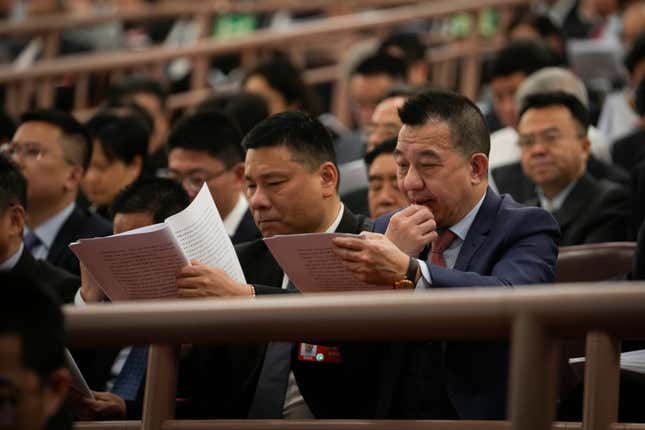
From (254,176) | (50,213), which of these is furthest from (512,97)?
(254,176)

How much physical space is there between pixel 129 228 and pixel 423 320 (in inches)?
85.1

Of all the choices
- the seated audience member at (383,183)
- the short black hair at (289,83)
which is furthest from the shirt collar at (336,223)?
the short black hair at (289,83)

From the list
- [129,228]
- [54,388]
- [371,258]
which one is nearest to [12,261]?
[129,228]

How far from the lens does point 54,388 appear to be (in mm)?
2207

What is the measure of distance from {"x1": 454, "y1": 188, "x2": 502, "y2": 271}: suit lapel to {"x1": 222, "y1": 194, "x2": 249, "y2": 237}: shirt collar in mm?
1450

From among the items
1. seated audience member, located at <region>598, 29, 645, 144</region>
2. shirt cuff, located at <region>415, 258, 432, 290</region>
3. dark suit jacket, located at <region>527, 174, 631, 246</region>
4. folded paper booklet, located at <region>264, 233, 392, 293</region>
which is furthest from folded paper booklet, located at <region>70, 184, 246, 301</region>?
seated audience member, located at <region>598, 29, 645, 144</region>

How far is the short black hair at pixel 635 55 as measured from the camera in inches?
262

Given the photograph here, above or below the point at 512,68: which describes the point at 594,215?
below

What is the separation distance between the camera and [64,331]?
225 cm

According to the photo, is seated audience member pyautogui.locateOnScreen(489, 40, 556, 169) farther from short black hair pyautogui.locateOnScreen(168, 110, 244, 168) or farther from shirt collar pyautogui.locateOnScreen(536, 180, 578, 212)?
short black hair pyautogui.locateOnScreen(168, 110, 244, 168)

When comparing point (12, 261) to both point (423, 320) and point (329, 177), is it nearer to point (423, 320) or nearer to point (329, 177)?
point (329, 177)

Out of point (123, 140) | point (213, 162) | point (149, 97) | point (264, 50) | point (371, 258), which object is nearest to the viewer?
point (371, 258)

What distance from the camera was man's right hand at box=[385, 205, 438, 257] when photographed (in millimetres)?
3285

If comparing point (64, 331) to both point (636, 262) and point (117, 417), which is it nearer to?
point (117, 417)
